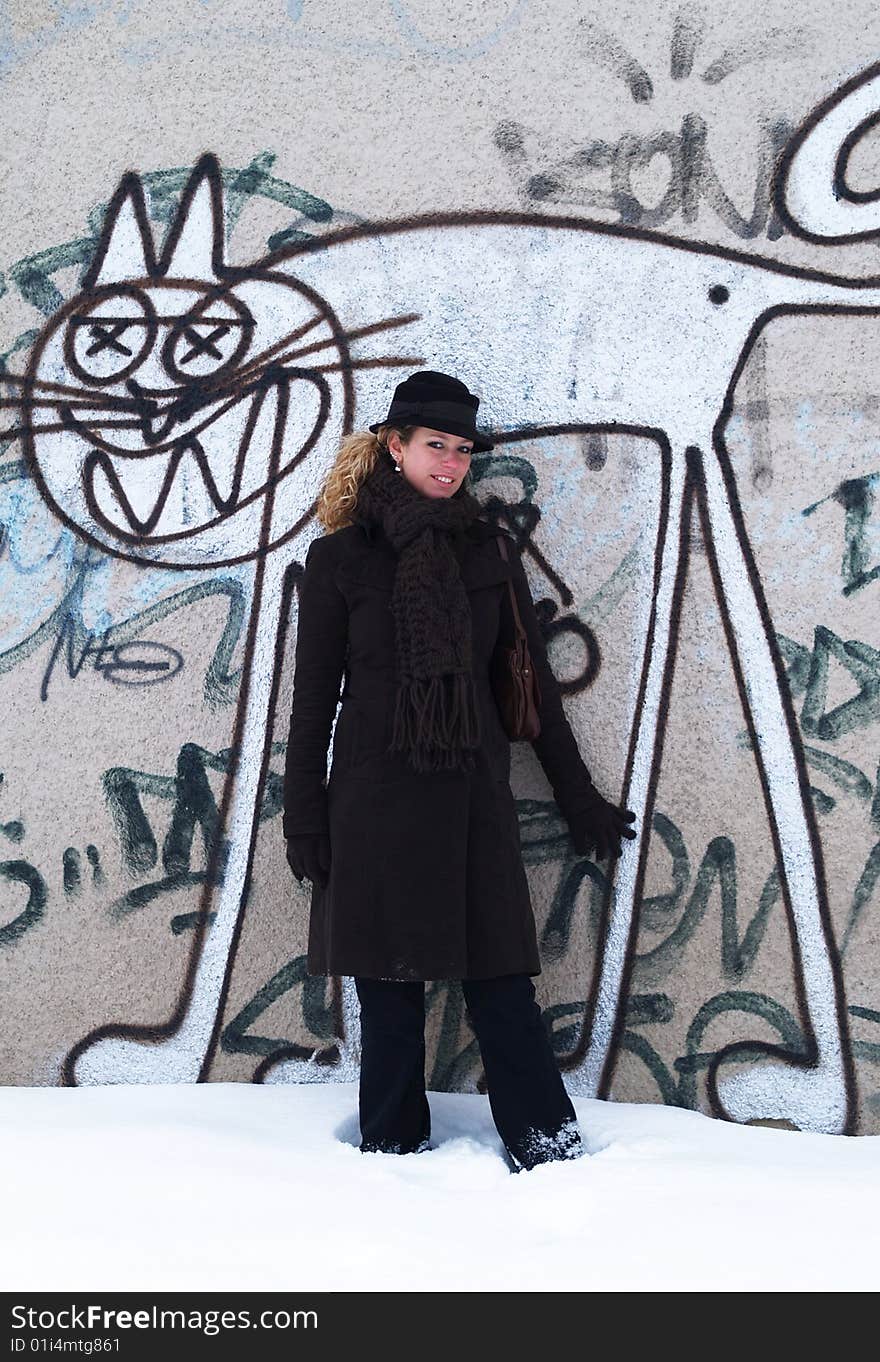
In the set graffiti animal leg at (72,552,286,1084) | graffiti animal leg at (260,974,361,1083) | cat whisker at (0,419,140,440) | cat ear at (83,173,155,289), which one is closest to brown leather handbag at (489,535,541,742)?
graffiti animal leg at (72,552,286,1084)

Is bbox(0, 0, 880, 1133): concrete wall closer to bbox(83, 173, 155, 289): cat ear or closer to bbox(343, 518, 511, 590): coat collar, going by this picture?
bbox(83, 173, 155, 289): cat ear

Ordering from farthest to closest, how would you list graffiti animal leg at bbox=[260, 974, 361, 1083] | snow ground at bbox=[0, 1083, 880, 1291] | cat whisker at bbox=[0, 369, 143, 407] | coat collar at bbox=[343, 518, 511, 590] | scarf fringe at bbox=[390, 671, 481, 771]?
cat whisker at bbox=[0, 369, 143, 407] → graffiti animal leg at bbox=[260, 974, 361, 1083] → coat collar at bbox=[343, 518, 511, 590] → scarf fringe at bbox=[390, 671, 481, 771] → snow ground at bbox=[0, 1083, 880, 1291]

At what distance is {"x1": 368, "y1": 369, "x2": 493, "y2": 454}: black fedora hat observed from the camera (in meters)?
2.67

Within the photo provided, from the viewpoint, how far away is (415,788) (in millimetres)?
2566

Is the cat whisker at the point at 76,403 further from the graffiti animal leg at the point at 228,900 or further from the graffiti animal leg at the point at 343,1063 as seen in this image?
the graffiti animal leg at the point at 343,1063

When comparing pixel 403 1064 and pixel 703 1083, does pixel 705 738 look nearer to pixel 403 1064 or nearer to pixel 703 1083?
pixel 703 1083

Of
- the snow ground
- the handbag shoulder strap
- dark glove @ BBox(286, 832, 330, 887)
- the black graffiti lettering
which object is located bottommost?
the snow ground

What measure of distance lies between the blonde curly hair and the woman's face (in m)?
0.04

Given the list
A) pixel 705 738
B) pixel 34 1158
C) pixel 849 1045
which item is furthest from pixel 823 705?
pixel 34 1158

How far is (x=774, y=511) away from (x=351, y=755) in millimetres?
1219

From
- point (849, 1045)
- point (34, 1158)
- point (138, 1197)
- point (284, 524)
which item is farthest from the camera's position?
point (284, 524)

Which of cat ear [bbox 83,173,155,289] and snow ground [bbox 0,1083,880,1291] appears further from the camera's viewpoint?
cat ear [bbox 83,173,155,289]

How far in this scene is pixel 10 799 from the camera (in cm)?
314

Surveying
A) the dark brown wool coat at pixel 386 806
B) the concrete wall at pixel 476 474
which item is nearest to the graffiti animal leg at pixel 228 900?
the concrete wall at pixel 476 474
